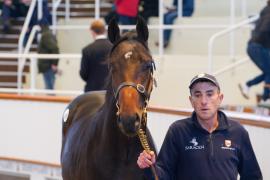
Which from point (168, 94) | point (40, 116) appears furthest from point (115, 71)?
point (168, 94)

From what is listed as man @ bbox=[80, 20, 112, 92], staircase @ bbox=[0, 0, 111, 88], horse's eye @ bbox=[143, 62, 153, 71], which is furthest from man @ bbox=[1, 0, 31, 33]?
horse's eye @ bbox=[143, 62, 153, 71]

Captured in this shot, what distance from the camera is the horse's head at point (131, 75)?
529 centimetres

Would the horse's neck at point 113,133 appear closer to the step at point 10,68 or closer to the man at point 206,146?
the man at point 206,146

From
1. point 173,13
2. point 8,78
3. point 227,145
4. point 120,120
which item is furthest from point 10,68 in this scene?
point 227,145

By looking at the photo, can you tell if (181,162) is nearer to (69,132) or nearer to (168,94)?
(69,132)

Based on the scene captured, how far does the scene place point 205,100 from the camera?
4.96m

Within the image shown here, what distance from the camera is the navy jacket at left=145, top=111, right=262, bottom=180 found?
4.99 metres

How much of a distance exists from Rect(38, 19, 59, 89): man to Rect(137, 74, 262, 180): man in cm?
886

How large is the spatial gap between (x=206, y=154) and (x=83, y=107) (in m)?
3.24

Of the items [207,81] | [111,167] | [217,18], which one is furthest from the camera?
[217,18]

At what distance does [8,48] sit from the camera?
1734 centimetres

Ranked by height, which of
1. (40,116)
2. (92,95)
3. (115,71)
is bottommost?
(40,116)

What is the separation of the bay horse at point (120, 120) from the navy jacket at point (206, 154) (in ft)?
1.00

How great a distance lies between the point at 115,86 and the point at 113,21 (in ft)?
1.78
